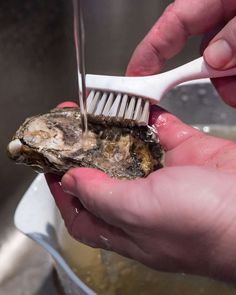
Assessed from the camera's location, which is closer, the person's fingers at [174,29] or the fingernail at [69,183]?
the fingernail at [69,183]

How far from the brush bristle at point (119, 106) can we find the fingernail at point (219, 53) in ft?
0.34

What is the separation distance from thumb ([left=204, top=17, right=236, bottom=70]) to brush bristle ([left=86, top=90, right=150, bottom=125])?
11 cm

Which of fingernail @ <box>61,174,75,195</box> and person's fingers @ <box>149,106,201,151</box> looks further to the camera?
person's fingers @ <box>149,106,201,151</box>

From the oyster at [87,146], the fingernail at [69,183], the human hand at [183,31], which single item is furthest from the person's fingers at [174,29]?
the fingernail at [69,183]

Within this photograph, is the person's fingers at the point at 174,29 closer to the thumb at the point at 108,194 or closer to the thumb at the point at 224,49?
the thumb at the point at 224,49

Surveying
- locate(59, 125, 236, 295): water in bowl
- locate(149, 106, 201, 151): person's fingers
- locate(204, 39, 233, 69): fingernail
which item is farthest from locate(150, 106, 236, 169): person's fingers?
locate(59, 125, 236, 295): water in bowl

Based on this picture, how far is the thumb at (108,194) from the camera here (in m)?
0.48

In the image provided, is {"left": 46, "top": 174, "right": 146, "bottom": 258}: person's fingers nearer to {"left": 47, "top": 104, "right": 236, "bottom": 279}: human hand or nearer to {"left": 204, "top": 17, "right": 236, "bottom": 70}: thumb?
{"left": 47, "top": 104, "right": 236, "bottom": 279}: human hand

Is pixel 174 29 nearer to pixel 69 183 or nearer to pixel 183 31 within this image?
pixel 183 31

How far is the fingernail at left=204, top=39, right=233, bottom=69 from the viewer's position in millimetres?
628

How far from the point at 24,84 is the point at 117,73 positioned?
225 mm

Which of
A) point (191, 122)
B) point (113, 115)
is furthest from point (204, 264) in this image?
point (191, 122)

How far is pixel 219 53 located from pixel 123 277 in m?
0.37

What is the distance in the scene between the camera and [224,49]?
2.06 feet
